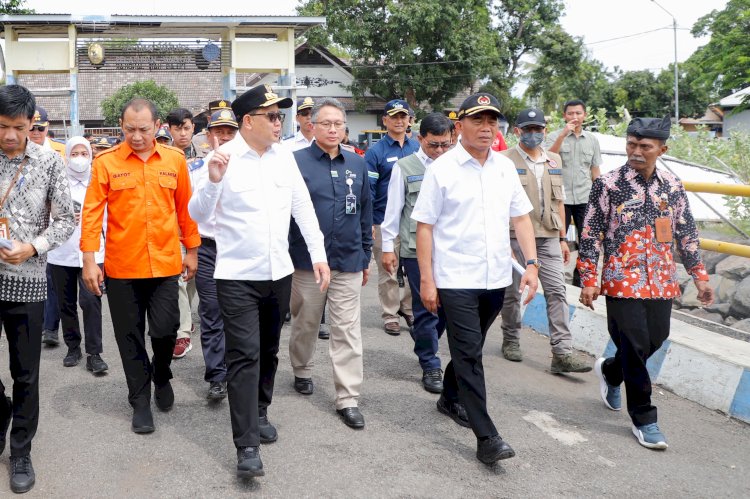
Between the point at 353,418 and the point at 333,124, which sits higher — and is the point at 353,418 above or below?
below

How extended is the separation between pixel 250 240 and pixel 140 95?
127ft

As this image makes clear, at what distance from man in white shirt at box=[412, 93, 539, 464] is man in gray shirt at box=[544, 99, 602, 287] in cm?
351

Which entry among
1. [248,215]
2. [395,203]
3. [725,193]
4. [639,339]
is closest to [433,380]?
[395,203]

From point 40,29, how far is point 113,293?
1907cm

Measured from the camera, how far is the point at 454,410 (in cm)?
538

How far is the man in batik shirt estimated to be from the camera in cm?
502

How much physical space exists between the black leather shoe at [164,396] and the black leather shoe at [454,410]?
6.06 ft

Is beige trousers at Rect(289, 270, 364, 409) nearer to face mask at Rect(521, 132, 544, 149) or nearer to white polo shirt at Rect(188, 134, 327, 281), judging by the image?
white polo shirt at Rect(188, 134, 327, 281)

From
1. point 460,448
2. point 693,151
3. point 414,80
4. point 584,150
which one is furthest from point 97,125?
point 460,448

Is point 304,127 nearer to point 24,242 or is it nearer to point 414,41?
point 24,242

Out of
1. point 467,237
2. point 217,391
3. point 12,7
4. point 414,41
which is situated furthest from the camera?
point 414,41

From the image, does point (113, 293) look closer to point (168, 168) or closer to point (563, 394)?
point (168, 168)

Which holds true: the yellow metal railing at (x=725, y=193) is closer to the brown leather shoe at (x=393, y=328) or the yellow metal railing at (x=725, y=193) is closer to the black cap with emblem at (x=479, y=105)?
the black cap with emblem at (x=479, y=105)

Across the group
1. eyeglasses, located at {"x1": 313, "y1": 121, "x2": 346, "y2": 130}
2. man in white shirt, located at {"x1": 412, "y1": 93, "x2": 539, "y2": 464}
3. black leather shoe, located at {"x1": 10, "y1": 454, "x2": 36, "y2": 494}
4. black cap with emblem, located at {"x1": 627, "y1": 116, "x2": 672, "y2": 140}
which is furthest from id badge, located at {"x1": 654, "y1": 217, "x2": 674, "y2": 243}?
black leather shoe, located at {"x1": 10, "y1": 454, "x2": 36, "y2": 494}
